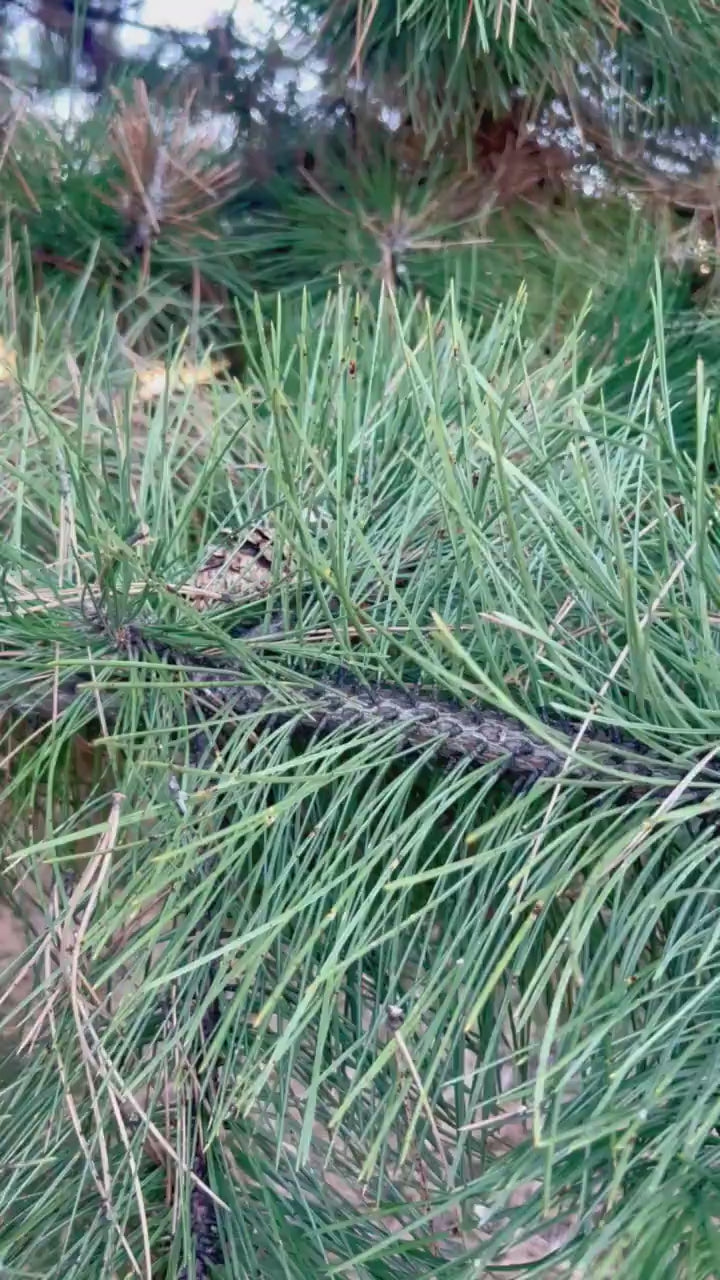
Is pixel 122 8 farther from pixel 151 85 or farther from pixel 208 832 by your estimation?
pixel 208 832

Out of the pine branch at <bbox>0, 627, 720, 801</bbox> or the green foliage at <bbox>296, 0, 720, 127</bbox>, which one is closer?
the pine branch at <bbox>0, 627, 720, 801</bbox>

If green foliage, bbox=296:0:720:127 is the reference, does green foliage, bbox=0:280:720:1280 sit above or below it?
below

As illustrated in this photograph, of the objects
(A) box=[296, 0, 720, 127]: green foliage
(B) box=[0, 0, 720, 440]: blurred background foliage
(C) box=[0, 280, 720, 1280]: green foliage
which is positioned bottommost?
(C) box=[0, 280, 720, 1280]: green foliage

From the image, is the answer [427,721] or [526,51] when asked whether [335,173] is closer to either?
[526,51]

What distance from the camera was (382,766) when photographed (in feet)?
0.71

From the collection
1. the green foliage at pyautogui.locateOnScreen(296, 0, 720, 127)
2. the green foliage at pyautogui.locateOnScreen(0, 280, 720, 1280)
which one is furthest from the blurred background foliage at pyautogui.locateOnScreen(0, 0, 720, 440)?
the green foliage at pyautogui.locateOnScreen(0, 280, 720, 1280)

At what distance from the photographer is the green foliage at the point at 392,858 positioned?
6.6 inches

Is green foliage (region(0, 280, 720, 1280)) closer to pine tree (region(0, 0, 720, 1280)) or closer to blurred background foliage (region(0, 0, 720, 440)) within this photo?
pine tree (region(0, 0, 720, 1280))

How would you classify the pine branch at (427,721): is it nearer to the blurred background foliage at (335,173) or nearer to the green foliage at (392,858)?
the green foliage at (392,858)

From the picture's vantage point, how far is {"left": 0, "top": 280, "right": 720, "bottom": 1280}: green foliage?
167mm

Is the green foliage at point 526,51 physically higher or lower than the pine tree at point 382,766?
higher

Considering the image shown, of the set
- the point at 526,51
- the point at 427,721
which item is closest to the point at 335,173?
the point at 526,51

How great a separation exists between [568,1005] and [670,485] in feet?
0.52

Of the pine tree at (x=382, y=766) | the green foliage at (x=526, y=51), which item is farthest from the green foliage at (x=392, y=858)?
the green foliage at (x=526, y=51)
